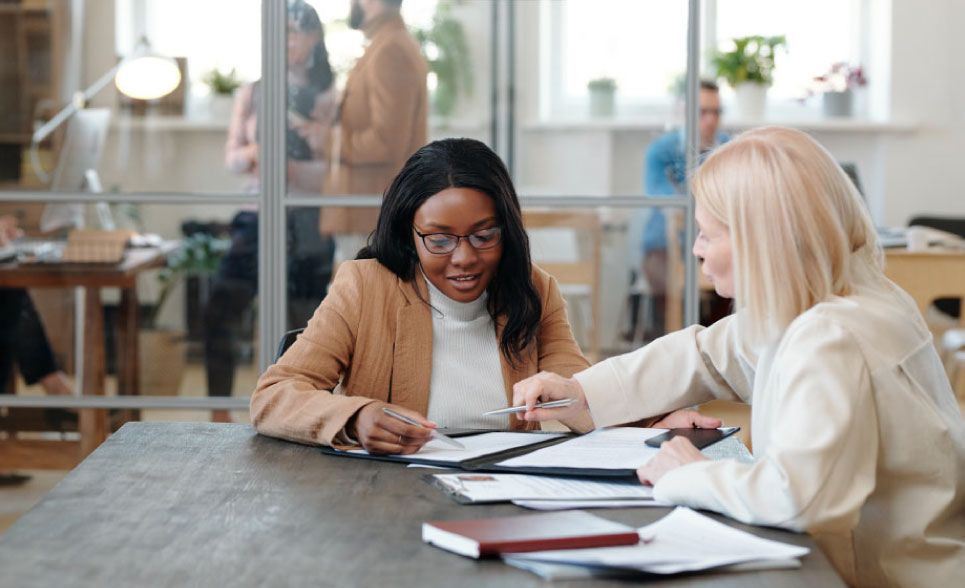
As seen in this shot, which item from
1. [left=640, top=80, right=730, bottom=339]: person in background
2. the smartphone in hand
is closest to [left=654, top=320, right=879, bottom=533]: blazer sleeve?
the smartphone in hand

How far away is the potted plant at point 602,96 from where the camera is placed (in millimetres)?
4172

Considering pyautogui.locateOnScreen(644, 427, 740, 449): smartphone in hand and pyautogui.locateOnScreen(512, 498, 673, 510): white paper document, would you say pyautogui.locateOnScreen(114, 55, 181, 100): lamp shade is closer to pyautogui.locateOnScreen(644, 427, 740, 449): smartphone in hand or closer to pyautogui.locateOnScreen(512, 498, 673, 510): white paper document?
pyautogui.locateOnScreen(644, 427, 740, 449): smartphone in hand

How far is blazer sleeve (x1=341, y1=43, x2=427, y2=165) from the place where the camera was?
10.7ft

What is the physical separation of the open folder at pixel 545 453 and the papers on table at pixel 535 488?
0.07 ft

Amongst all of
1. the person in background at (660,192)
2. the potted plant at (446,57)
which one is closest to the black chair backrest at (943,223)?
the person in background at (660,192)

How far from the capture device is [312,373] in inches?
64.4

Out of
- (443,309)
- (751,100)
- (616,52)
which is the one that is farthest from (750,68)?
(443,309)

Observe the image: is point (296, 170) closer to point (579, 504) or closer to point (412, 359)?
point (412, 359)

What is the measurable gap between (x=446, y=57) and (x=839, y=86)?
3135 mm

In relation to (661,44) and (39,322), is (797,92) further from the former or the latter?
(39,322)

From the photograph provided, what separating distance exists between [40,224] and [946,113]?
452cm

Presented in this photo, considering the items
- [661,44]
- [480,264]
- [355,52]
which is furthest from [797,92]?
[480,264]

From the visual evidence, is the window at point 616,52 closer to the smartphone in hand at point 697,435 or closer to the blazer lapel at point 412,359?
the blazer lapel at point 412,359

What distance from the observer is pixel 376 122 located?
329 cm
